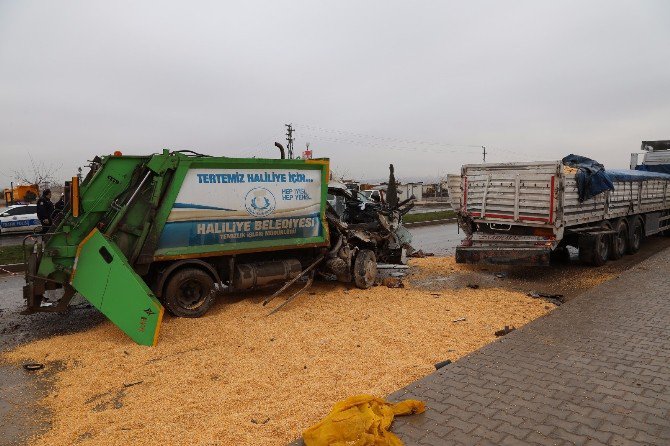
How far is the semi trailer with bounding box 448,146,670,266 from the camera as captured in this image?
9250mm

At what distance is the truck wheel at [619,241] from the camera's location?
1175 centimetres

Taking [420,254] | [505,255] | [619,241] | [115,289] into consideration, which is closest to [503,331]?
[505,255]

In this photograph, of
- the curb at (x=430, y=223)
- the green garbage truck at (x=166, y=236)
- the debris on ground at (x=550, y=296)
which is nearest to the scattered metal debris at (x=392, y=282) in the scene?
the green garbage truck at (x=166, y=236)

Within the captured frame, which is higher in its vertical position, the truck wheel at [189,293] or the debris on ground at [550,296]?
the truck wheel at [189,293]

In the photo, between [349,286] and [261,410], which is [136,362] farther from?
[349,286]

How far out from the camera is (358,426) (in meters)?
3.31

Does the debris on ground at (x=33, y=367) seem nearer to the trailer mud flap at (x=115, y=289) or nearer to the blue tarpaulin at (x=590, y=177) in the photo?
the trailer mud flap at (x=115, y=289)

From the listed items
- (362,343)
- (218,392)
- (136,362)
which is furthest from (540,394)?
(136,362)

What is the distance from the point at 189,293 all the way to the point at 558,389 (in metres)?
4.98

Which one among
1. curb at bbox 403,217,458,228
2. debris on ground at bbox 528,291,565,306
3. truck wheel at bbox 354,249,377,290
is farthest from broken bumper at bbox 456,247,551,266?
curb at bbox 403,217,458,228

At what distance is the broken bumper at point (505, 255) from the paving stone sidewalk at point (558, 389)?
284cm

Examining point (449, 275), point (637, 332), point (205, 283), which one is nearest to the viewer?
point (637, 332)

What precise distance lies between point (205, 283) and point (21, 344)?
2.37m

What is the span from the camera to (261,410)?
3.97m
